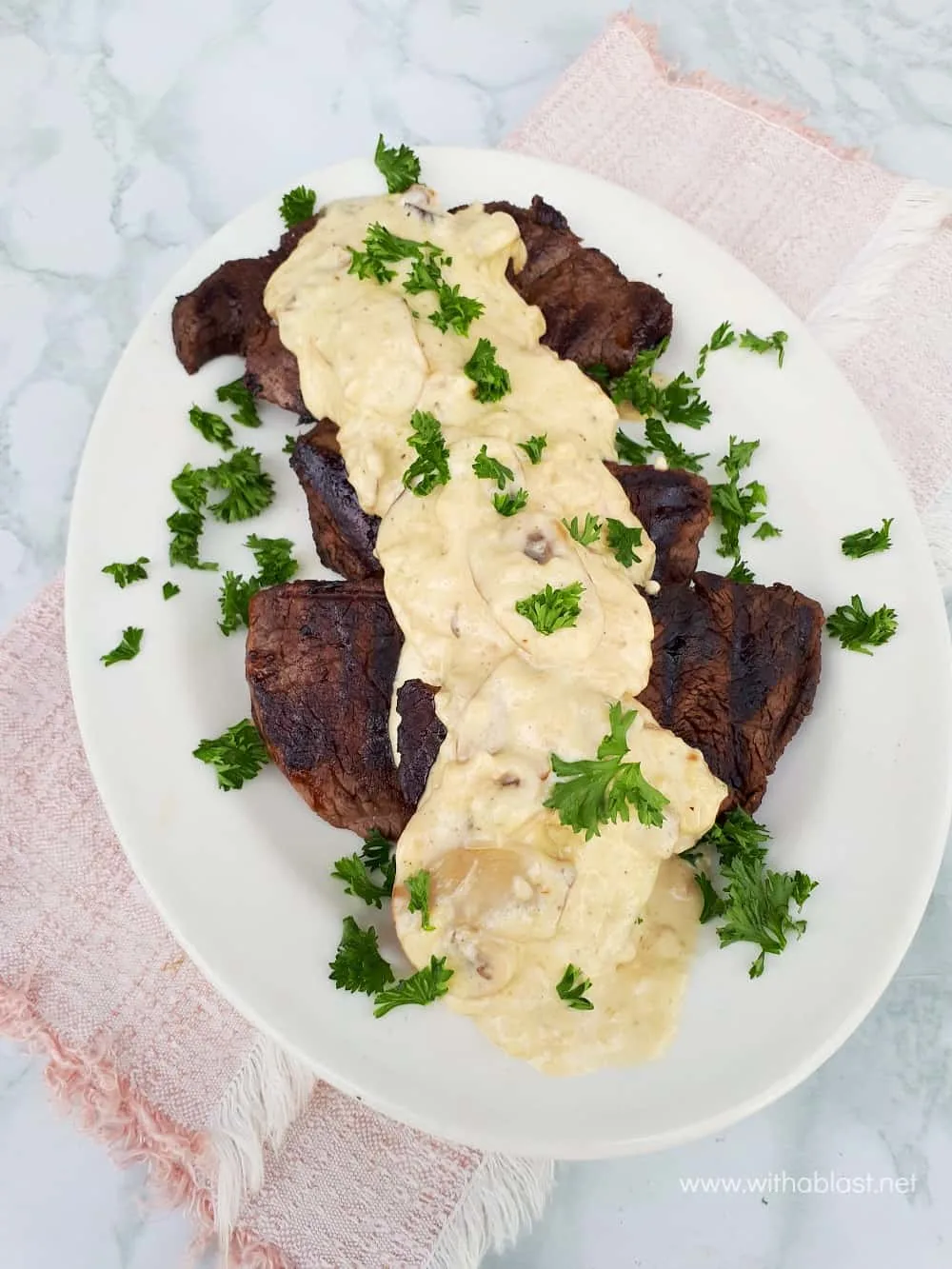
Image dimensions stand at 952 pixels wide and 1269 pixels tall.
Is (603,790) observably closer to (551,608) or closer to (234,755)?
(551,608)

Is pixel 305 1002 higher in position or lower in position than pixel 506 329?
lower

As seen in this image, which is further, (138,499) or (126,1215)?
A: (138,499)

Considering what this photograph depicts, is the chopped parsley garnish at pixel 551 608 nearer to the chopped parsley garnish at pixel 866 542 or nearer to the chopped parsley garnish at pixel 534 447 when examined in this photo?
the chopped parsley garnish at pixel 534 447

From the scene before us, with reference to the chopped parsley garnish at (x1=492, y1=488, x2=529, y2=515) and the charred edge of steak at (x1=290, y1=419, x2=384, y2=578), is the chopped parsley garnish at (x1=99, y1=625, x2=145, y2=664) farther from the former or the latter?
the chopped parsley garnish at (x1=492, y1=488, x2=529, y2=515)

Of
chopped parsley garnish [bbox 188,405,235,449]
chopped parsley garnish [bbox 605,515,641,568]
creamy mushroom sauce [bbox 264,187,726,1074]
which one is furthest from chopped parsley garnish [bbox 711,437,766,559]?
chopped parsley garnish [bbox 188,405,235,449]

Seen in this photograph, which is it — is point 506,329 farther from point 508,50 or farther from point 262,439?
point 508,50

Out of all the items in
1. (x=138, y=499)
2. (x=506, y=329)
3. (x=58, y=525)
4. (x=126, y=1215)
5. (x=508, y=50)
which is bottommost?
(x=126, y=1215)

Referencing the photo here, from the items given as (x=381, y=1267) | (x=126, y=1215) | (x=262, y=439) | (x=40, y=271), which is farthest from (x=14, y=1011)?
(x=40, y=271)
